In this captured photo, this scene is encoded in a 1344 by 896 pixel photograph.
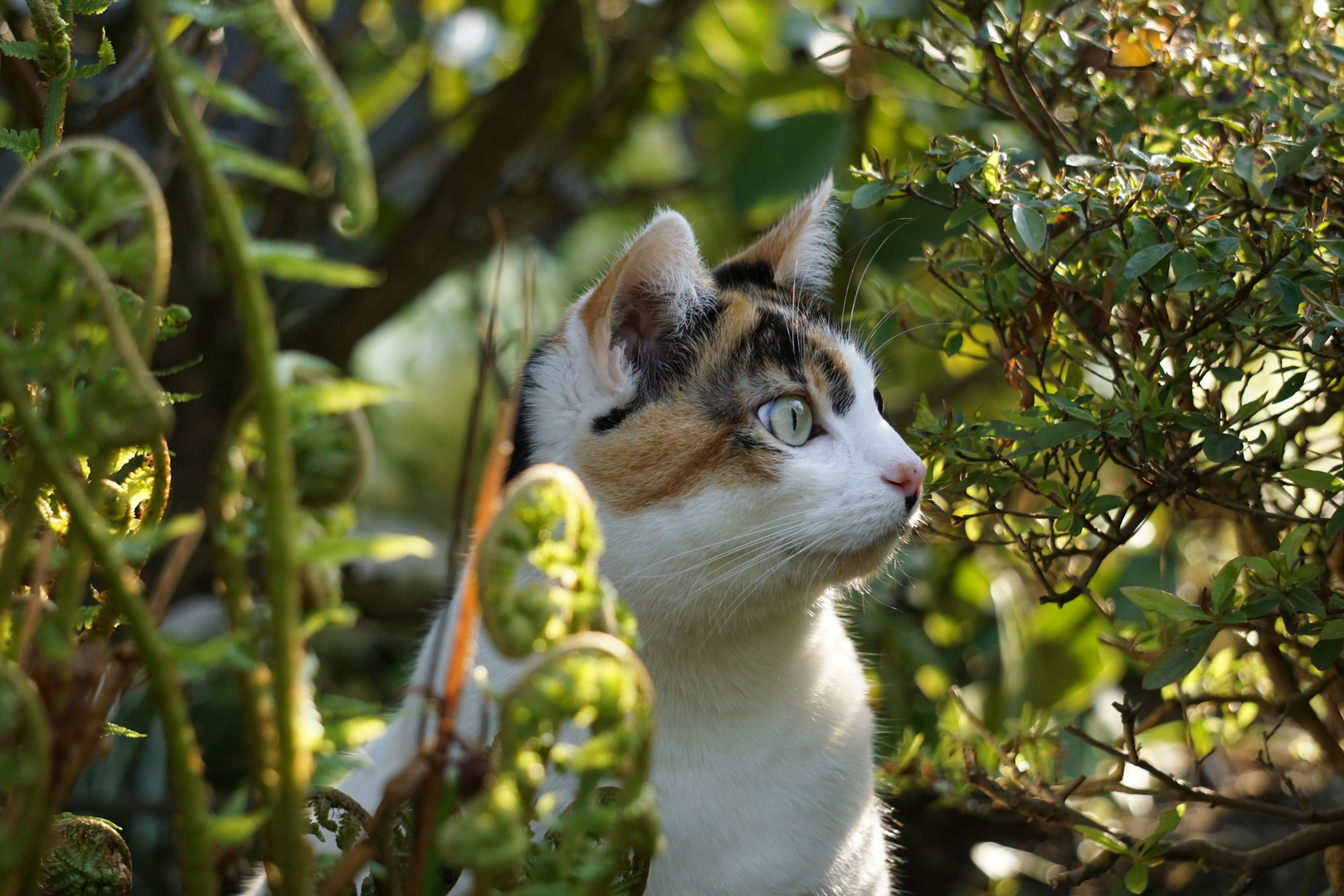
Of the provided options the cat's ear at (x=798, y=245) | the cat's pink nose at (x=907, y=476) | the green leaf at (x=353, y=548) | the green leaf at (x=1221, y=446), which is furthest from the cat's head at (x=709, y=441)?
the green leaf at (x=353, y=548)

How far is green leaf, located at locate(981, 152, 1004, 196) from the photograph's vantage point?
0.85 metres

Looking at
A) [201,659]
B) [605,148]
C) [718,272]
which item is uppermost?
[201,659]

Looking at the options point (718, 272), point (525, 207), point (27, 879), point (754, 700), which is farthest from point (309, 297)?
point (27, 879)

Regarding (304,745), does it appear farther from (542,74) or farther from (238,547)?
(542,74)

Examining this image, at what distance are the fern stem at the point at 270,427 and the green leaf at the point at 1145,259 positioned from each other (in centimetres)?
65

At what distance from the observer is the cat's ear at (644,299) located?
1.02 meters

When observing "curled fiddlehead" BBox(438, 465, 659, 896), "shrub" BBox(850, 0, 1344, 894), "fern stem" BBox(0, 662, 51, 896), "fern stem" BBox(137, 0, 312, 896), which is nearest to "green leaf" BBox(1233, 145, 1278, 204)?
"shrub" BBox(850, 0, 1344, 894)

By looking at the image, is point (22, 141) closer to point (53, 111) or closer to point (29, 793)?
point (53, 111)

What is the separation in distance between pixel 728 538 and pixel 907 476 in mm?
176

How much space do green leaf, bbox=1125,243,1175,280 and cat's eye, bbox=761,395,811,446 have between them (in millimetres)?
350

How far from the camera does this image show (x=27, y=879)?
0.46 meters

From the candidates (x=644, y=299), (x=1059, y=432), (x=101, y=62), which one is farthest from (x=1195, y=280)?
(x=101, y=62)

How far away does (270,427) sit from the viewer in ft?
1.36

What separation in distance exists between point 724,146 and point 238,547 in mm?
1889
